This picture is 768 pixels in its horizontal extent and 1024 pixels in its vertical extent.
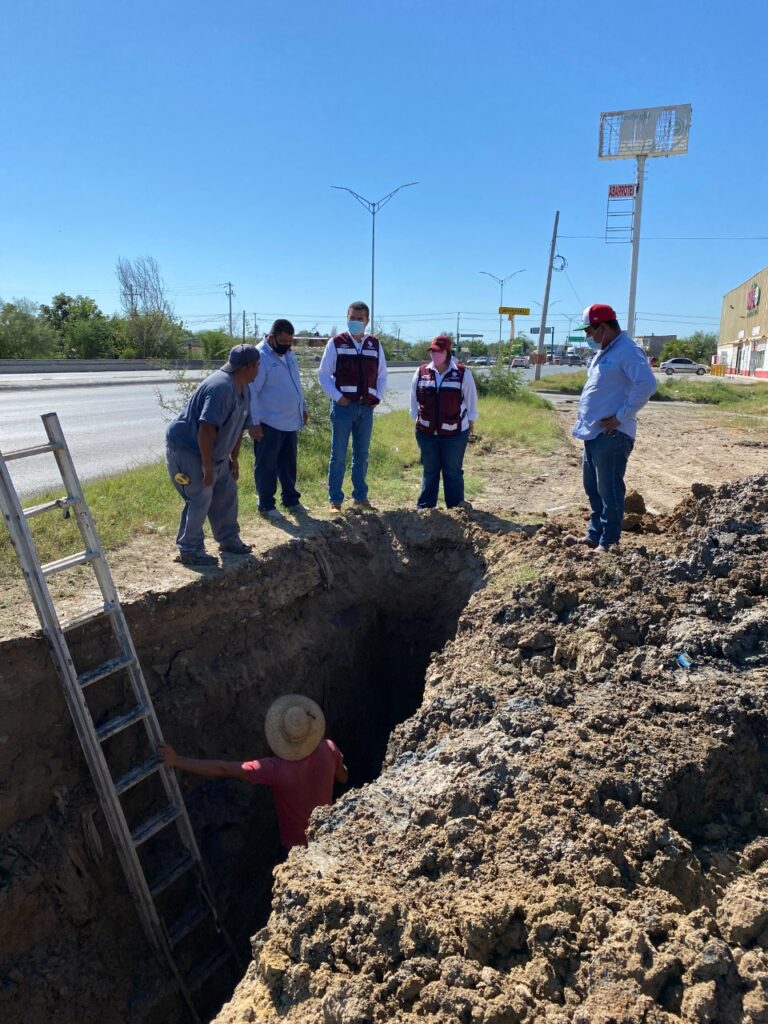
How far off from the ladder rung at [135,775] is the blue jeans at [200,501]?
1.59 m

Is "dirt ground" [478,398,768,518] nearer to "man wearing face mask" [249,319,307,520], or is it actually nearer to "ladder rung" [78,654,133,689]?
"man wearing face mask" [249,319,307,520]

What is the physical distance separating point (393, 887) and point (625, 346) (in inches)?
152

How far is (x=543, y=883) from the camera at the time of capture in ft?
7.59

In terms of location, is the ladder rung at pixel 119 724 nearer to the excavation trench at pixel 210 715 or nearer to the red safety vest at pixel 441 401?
the excavation trench at pixel 210 715

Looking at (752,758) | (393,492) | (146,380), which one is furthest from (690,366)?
(752,758)

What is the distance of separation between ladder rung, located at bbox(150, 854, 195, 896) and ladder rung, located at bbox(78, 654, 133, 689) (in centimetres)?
116

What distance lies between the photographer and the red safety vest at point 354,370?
249 inches

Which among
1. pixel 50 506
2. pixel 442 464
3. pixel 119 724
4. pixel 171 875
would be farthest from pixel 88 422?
pixel 171 875

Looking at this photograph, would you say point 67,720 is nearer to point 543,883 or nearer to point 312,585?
point 312,585

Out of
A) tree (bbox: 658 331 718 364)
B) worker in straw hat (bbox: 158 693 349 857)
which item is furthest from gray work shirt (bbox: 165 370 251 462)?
tree (bbox: 658 331 718 364)

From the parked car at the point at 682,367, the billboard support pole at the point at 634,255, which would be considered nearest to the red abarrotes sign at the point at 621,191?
the billboard support pole at the point at 634,255

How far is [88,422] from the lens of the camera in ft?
44.3

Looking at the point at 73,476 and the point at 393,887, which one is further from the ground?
the point at 73,476

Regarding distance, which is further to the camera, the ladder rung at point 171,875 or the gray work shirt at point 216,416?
the gray work shirt at point 216,416
